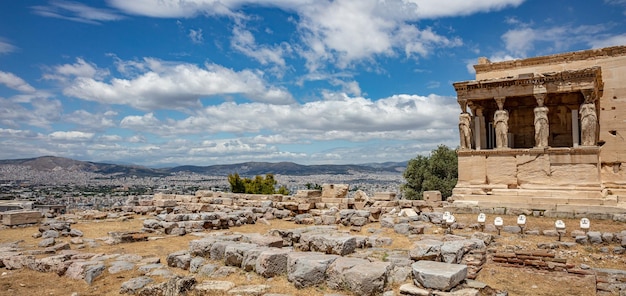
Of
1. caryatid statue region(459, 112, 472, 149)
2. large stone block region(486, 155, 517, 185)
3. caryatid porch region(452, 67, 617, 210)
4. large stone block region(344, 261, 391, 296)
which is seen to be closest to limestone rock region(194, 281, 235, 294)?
large stone block region(344, 261, 391, 296)

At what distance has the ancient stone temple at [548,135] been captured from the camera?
17.3 meters

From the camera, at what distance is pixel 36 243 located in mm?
13578

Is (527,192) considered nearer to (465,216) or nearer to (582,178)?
(582,178)

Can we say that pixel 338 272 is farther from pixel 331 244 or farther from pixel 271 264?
pixel 331 244

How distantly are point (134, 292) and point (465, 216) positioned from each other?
511 inches

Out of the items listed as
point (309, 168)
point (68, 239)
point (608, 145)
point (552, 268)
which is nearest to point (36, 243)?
point (68, 239)

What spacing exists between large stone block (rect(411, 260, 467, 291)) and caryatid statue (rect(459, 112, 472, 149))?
13.7 metres

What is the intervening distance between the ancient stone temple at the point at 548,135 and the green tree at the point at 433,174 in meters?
16.3

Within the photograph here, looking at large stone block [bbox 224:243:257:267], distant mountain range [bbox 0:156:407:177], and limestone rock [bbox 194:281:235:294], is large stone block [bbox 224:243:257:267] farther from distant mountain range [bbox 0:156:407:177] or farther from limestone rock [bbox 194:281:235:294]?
distant mountain range [bbox 0:156:407:177]

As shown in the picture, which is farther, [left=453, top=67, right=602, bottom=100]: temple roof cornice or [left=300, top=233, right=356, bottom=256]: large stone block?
[left=453, top=67, right=602, bottom=100]: temple roof cornice

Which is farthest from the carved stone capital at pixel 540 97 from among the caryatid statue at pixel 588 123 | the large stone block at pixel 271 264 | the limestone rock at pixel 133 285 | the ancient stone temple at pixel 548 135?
the limestone rock at pixel 133 285

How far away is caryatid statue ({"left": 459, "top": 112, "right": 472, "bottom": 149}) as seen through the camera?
65.7 ft

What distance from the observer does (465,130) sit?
2003 centimetres

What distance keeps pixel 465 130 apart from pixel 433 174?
1947cm
